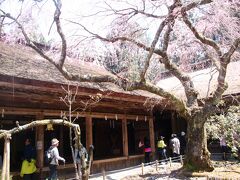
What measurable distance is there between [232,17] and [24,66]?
6312 mm

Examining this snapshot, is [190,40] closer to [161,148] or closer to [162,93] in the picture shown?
[162,93]

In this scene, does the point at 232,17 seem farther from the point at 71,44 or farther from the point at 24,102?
the point at 24,102

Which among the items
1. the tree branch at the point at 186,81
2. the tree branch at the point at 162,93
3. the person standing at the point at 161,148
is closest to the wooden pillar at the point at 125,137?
the person standing at the point at 161,148

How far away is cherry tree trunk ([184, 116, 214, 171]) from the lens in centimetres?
959

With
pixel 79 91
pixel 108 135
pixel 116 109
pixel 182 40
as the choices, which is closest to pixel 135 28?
pixel 182 40

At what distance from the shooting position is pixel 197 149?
9.59 m

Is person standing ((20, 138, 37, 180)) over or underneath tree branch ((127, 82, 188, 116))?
underneath

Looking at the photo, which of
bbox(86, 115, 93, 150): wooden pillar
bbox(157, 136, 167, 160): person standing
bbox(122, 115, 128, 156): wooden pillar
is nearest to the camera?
bbox(86, 115, 93, 150): wooden pillar

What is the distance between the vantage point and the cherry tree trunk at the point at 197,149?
377 inches

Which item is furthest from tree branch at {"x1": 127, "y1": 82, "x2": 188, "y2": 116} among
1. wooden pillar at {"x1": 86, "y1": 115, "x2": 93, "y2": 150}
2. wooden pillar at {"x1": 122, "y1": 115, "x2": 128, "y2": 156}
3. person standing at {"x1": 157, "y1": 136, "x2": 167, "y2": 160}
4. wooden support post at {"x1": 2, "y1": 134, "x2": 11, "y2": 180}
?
wooden support post at {"x1": 2, "y1": 134, "x2": 11, "y2": 180}

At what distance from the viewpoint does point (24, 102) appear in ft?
33.7

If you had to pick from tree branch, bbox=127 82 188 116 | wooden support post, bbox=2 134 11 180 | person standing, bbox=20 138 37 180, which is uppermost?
tree branch, bbox=127 82 188 116

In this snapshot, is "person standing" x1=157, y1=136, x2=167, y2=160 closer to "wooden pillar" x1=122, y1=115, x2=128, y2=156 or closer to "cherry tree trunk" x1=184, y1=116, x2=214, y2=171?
"wooden pillar" x1=122, y1=115, x2=128, y2=156

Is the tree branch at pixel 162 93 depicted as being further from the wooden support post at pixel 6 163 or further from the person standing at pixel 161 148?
the wooden support post at pixel 6 163
